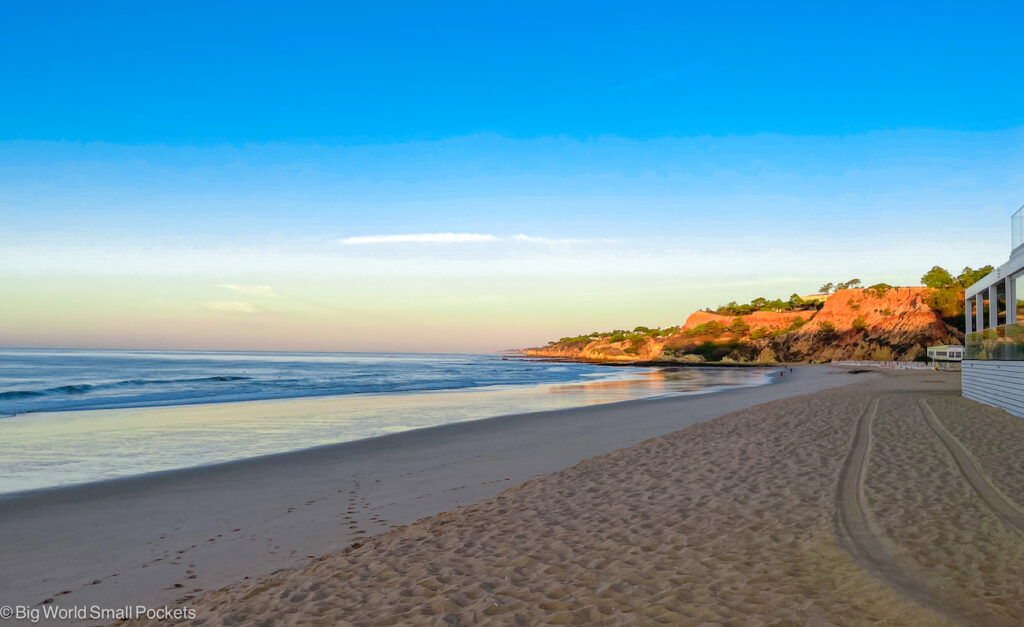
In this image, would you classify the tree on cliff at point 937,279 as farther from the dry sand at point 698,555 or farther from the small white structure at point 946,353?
the dry sand at point 698,555

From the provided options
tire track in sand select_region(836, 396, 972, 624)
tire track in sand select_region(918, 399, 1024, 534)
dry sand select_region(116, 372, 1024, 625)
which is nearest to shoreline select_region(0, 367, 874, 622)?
dry sand select_region(116, 372, 1024, 625)

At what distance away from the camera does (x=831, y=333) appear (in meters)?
81.4

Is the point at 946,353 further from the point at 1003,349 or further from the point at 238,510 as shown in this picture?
the point at 238,510

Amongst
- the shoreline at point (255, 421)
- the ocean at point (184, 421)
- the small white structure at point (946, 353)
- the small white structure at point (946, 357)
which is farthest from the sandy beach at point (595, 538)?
the small white structure at point (946, 357)

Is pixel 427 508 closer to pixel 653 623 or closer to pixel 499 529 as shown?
pixel 499 529

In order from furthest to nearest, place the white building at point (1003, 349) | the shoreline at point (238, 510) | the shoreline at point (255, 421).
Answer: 1. the white building at point (1003, 349)
2. the shoreline at point (255, 421)
3. the shoreline at point (238, 510)

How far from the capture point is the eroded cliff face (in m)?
71.7

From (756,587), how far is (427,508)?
412cm

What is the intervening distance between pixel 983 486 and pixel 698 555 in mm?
4648

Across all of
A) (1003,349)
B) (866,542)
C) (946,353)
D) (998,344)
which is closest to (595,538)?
(866,542)

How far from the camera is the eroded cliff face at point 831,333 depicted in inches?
2822

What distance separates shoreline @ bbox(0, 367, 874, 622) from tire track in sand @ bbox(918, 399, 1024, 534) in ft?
17.7

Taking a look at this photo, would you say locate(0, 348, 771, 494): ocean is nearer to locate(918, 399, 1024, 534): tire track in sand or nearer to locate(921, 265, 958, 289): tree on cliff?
locate(918, 399, 1024, 534): tire track in sand

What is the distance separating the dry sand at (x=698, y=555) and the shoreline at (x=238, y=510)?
70cm
